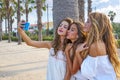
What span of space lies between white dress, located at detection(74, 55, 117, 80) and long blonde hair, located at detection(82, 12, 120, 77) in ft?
0.29

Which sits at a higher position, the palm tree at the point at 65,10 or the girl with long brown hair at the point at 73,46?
the palm tree at the point at 65,10

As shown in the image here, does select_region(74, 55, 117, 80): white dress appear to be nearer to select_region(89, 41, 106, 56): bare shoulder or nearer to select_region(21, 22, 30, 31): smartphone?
select_region(89, 41, 106, 56): bare shoulder

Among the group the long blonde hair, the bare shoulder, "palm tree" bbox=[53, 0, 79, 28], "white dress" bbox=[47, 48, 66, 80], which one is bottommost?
"white dress" bbox=[47, 48, 66, 80]

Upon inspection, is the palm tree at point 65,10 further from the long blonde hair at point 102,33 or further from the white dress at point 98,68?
the white dress at point 98,68

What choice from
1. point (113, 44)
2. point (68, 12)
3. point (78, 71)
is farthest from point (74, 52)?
point (68, 12)

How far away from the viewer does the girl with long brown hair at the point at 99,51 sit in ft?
10.7

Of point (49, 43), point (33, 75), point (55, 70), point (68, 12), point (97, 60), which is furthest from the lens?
point (33, 75)

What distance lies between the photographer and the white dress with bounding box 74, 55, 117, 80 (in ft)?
10.7

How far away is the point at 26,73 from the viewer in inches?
452

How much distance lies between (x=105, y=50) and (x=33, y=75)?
7879 millimetres

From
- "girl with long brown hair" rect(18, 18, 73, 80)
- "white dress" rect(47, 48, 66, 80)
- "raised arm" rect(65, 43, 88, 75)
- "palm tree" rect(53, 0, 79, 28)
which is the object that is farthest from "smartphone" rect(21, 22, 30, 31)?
"palm tree" rect(53, 0, 79, 28)

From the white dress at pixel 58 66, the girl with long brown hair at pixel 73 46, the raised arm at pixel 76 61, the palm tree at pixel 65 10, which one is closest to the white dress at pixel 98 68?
the raised arm at pixel 76 61

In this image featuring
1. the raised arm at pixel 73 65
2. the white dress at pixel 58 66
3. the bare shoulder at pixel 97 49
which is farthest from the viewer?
the white dress at pixel 58 66

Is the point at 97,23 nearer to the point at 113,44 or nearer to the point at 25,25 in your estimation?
the point at 113,44
